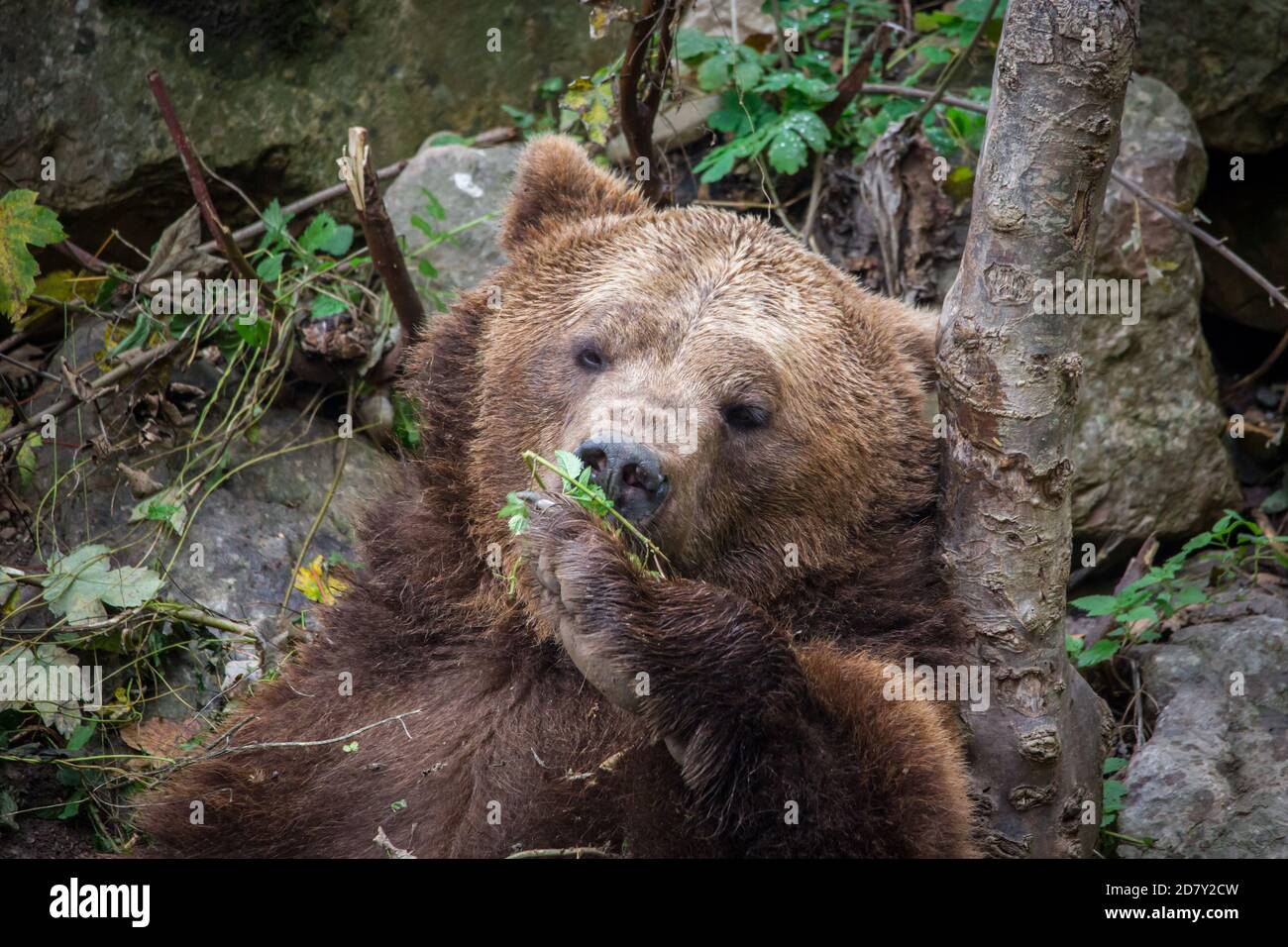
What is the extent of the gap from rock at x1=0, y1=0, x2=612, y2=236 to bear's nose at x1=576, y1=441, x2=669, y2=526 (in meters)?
5.02

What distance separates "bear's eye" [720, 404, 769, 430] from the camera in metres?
5.20

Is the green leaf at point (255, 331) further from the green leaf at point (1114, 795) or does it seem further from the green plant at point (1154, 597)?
the green leaf at point (1114, 795)

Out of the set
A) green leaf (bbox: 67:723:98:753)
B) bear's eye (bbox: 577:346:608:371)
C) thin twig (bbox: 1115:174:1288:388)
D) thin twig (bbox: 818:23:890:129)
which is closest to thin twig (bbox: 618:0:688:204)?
thin twig (bbox: 818:23:890:129)

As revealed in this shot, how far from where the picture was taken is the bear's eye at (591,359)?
5.28 m

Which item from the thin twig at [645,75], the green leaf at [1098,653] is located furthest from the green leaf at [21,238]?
the green leaf at [1098,653]

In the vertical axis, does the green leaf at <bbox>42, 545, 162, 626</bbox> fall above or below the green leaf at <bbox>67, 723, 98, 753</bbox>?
above

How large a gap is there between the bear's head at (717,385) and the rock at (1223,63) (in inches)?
158

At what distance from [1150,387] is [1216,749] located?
2.53 metres

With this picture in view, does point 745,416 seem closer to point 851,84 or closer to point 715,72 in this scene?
point 851,84

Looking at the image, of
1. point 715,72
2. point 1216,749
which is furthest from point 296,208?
point 1216,749

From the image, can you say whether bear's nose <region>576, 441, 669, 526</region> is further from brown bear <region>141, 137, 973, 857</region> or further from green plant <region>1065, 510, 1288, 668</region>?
green plant <region>1065, 510, 1288, 668</region>

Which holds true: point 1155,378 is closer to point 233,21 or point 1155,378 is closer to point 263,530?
point 263,530


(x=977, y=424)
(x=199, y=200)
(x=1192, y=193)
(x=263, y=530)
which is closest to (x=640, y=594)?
(x=977, y=424)
